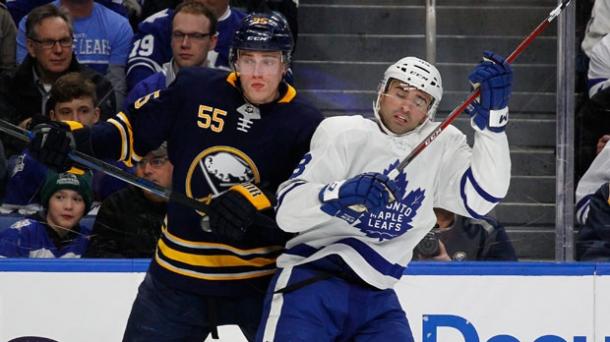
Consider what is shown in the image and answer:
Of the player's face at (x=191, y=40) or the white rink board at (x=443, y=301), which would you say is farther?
the player's face at (x=191, y=40)

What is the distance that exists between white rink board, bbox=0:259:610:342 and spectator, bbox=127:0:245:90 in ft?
2.48

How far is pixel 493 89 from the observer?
3.34 m

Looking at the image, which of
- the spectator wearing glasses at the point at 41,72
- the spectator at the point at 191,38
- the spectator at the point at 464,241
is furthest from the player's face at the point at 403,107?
the spectator at the point at 191,38

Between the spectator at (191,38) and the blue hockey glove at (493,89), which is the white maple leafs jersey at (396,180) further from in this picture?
the spectator at (191,38)

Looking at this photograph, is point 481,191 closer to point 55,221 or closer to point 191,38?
point 55,221

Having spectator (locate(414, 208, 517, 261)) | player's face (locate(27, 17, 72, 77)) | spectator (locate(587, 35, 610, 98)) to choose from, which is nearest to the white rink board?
spectator (locate(414, 208, 517, 261))

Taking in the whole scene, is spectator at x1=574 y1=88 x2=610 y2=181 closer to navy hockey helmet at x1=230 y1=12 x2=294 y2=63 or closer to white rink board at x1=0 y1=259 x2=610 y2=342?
white rink board at x1=0 y1=259 x2=610 y2=342

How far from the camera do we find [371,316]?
137 inches

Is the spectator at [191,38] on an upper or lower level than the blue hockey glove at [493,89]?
upper

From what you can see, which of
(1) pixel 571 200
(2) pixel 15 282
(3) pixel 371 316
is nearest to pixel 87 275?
(2) pixel 15 282

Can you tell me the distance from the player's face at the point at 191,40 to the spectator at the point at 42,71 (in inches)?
13.8

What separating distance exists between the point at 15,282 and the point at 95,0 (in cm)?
123

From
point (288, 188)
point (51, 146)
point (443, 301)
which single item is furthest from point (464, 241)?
point (51, 146)

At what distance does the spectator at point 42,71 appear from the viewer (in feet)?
14.5
